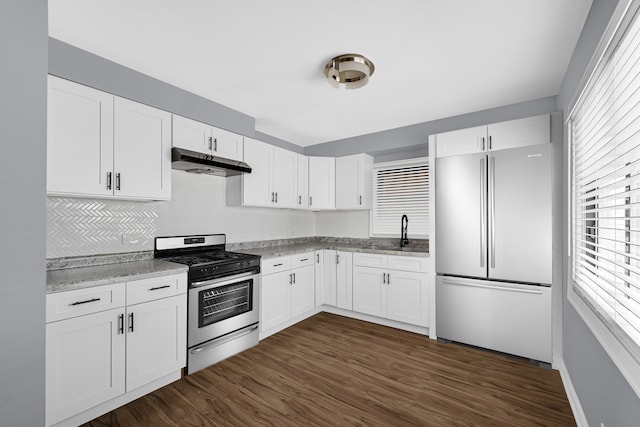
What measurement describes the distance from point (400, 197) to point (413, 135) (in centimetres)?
89

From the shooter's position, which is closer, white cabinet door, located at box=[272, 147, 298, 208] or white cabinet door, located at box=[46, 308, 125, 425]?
white cabinet door, located at box=[46, 308, 125, 425]

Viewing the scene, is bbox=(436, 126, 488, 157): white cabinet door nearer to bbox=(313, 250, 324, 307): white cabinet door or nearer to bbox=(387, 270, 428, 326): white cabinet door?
bbox=(387, 270, 428, 326): white cabinet door

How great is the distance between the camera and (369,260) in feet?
12.4

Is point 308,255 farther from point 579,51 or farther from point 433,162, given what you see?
point 579,51

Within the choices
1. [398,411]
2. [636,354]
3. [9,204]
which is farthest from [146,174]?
[636,354]

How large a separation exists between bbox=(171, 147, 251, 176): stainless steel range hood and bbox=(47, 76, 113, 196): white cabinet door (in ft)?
1.67

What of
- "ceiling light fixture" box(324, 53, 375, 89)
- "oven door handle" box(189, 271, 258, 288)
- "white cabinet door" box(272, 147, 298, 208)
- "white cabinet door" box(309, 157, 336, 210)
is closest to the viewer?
"ceiling light fixture" box(324, 53, 375, 89)

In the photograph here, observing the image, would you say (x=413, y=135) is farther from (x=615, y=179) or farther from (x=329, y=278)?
(x=615, y=179)

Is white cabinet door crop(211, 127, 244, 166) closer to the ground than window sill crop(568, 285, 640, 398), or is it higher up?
higher up

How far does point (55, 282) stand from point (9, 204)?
876 mm

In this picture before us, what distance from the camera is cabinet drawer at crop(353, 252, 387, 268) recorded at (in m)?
3.68

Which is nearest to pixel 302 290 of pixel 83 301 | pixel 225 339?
pixel 225 339

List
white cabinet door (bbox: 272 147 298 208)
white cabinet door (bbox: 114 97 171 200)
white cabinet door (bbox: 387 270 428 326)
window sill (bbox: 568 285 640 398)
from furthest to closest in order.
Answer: white cabinet door (bbox: 272 147 298 208) < white cabinet door (bbox: 387 270 428 326) < white cabinet door (bbox: 114 97 171 200) < window sill (bbox: 568 285 640 398)

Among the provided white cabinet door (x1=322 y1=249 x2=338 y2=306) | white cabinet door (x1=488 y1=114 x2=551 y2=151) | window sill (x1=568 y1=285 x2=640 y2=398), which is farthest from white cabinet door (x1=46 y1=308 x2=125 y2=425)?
white cabinet door (x1=488 y1=114 x2=551 y2=151)
